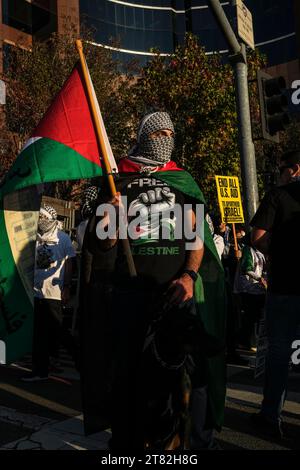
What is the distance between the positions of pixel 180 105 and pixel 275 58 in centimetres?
2673

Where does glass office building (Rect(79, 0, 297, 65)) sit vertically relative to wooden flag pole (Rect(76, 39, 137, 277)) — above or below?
above

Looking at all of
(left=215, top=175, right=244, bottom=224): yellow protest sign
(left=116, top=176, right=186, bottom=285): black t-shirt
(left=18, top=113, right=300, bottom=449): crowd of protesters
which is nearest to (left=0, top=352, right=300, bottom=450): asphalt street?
(left=18, top=113, right=300, bottom=449): crowd of protesters

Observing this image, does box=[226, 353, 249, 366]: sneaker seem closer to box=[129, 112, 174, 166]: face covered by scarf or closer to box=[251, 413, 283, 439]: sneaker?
box=[251, 413, 283, 439]: sneaker

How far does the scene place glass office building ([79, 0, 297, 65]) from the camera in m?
39.7

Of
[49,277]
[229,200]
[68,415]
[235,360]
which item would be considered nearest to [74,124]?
[68,415]

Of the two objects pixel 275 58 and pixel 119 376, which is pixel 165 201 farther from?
pixel 275 58

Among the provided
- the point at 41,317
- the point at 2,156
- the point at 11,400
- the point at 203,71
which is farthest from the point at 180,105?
the point at 11,400

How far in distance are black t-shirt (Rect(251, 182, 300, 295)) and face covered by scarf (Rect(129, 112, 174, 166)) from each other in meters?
1.04

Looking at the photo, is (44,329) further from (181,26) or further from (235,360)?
(181,26)

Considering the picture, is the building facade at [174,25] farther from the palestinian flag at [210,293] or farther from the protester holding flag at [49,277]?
the palestinian flag at [210,293]

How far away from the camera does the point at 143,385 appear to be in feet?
8.68

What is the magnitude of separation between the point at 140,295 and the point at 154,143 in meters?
0.88

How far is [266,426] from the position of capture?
3.66 metres

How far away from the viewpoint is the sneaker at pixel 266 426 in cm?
357
